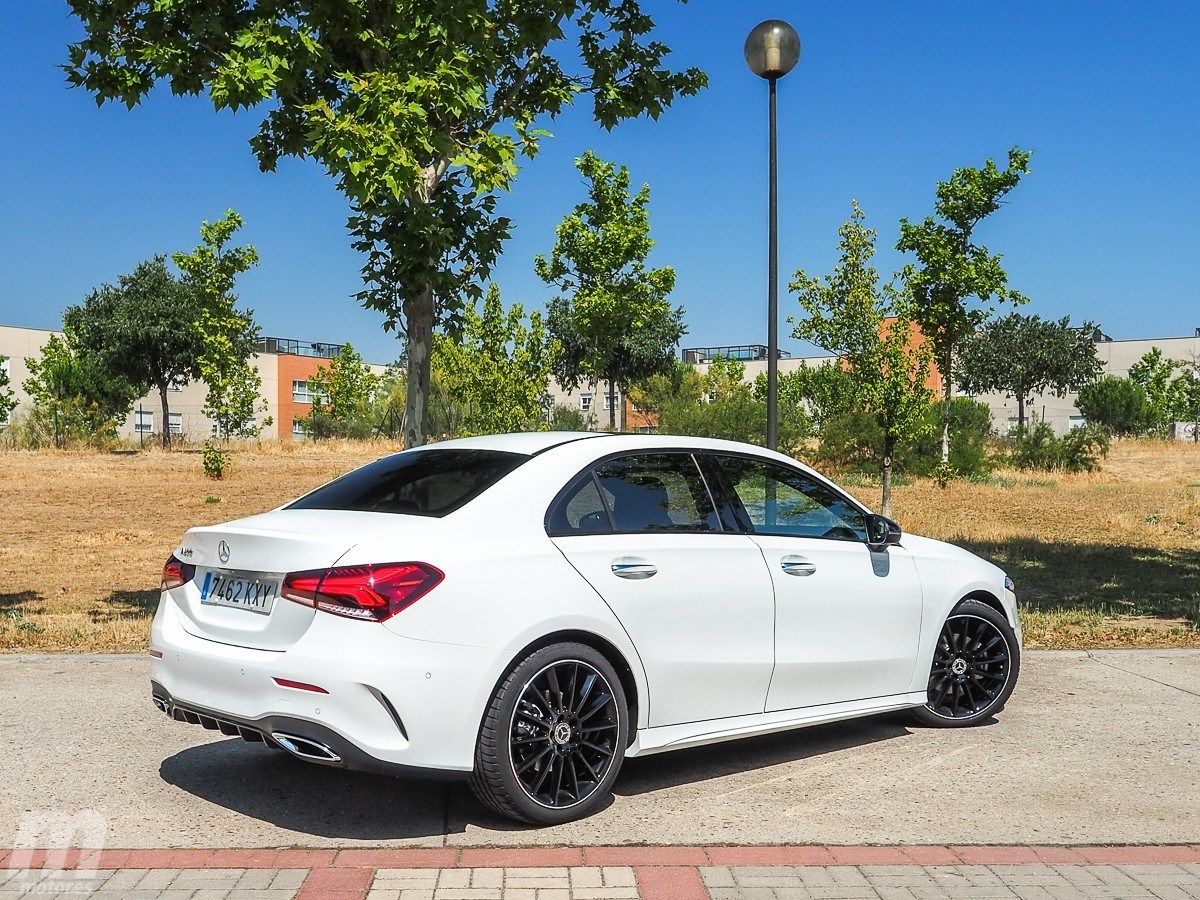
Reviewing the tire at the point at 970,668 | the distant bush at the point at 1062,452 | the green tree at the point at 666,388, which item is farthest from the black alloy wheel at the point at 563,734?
the green tree at the point at 666,388

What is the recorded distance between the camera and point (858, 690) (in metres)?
6.28

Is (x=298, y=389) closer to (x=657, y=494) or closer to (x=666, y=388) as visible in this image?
(x=666, y=388)

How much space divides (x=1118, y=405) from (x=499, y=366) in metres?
46.2

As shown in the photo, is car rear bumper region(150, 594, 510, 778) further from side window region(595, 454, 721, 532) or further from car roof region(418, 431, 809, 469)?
car roof region(418, 431, 809, 469)

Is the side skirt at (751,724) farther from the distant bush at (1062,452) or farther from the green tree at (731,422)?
the distant bush at (1062,452)

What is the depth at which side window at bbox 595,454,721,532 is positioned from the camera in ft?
18.1

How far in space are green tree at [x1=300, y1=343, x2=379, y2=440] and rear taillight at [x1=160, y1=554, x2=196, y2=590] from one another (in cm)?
6441

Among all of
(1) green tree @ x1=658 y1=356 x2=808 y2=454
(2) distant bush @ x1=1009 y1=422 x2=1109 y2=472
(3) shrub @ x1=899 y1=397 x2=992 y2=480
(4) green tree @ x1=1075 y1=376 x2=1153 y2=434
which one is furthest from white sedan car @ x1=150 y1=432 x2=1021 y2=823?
(4) green tree @ x1=1075 y1=376 x2=1153 y2=434

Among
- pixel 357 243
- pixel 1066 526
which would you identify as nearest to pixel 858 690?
pixel 357 243

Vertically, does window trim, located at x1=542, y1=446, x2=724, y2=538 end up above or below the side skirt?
above

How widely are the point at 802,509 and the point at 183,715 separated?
3.11 m

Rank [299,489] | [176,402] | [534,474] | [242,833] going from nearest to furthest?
[242,833]
[534,474]
[299,489]
[176,402]

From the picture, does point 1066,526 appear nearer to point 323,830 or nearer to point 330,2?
point 330,2

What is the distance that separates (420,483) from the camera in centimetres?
546
